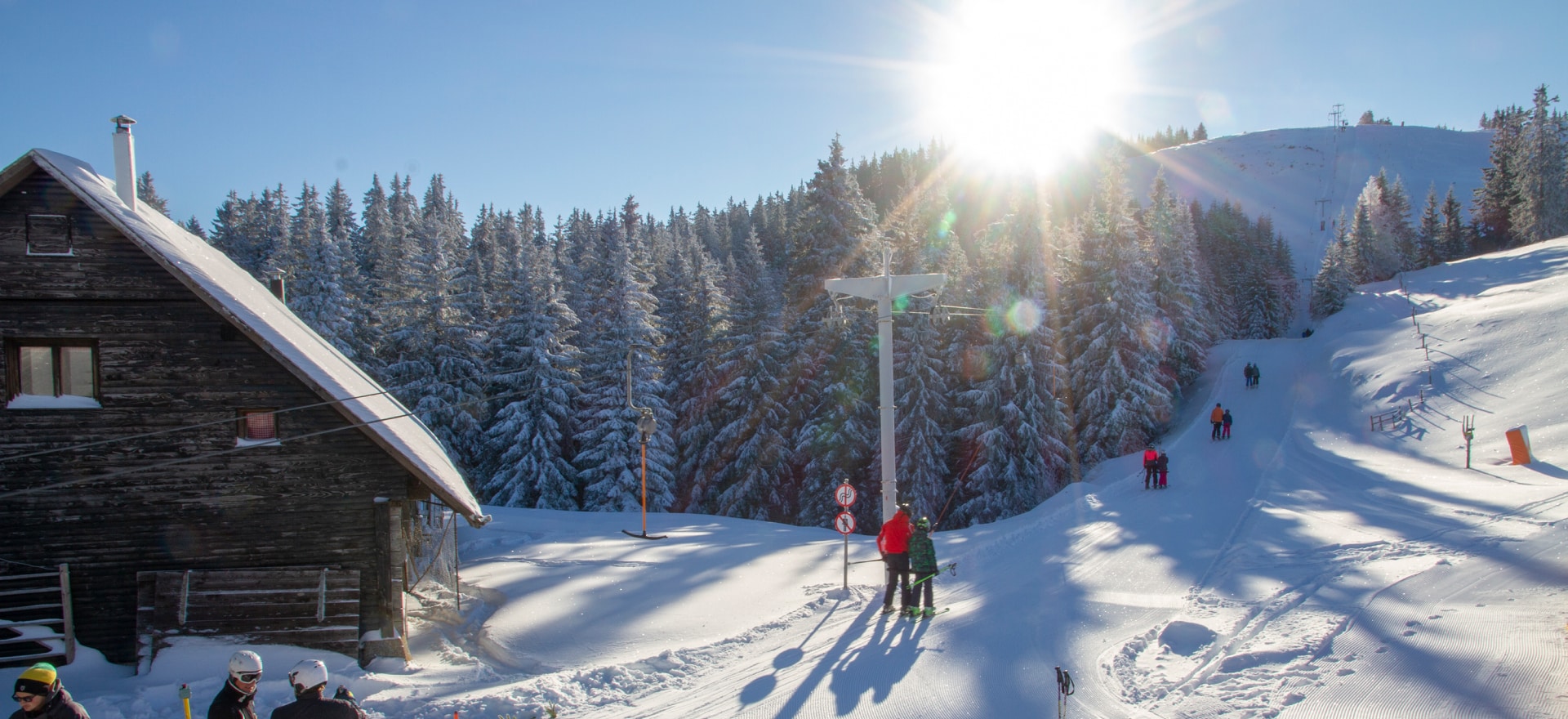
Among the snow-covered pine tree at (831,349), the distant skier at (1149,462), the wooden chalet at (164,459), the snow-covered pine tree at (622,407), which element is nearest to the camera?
the wooden chalet at (164,459)

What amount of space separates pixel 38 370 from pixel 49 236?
208 cm

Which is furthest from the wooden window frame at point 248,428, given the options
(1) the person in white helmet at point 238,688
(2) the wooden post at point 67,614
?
(1) the person in white helmet at point 238,688

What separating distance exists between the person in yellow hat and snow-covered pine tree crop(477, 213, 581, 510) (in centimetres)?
3015

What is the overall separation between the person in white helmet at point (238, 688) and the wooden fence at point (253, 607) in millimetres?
6679

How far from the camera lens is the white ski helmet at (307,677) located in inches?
211

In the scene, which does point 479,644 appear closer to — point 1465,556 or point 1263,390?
point 1465,556

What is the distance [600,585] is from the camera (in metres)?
15.9

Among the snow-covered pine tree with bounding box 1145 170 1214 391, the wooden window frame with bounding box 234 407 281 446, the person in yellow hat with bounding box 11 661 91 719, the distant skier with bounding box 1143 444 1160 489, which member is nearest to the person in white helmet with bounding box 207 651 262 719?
the person in yellow hat with bounding box 11 661 91 719

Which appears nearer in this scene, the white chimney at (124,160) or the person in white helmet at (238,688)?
the person in white helmet at (238,688)

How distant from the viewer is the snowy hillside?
14712 centimetres

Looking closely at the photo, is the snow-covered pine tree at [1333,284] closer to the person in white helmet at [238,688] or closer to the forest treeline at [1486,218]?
the forest treeline at [1486,218]

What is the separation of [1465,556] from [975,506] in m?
22.0

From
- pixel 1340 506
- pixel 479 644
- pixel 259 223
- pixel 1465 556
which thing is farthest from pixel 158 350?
pixel 259 223

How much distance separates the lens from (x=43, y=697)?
5281 millimetres
